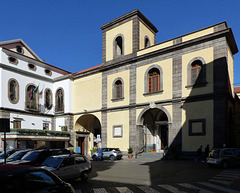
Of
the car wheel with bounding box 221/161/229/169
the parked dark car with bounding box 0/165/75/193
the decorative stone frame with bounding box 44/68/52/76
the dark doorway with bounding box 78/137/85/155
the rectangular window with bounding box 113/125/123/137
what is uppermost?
the decorative stone frame with bounding box 44/68/52/76

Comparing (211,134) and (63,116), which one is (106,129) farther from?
(211,134)

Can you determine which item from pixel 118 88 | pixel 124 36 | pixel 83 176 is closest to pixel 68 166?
pixel 83 176

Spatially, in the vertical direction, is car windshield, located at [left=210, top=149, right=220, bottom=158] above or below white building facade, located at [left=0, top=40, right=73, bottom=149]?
below

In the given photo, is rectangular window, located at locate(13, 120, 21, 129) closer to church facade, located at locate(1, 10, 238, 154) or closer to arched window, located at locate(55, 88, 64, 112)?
church facade, located at locate(1, 10, 238, 154)

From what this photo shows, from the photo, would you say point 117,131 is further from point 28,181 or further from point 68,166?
point 28,181

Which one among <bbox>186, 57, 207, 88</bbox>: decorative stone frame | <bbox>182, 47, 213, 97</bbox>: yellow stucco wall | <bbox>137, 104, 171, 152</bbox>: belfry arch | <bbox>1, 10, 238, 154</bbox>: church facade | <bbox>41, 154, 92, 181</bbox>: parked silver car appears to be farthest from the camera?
<bbox>137, 104, 171, 152</bbox>: belfry arch

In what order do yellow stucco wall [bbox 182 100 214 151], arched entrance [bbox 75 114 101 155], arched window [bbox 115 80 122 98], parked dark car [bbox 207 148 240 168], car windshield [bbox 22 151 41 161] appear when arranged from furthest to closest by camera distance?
arched entrance [bbox 75 114 101 155], arched window [bbox 115 80 122 98], yellow stucco wall [bbox 182 100 214 151], parked dark car [bbox 207 148 240 168], car windshield [bbox 22 151 41 161]

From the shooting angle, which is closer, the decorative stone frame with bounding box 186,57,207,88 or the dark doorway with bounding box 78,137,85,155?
the decorative stone frame with bounding box 186,57,207,88

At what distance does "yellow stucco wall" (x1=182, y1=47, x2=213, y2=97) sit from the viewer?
20.8m

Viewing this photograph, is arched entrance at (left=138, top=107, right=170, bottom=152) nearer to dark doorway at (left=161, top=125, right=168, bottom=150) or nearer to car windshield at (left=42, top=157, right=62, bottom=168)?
dark doorway at (left=161, top=125, right=168, bottom=150)

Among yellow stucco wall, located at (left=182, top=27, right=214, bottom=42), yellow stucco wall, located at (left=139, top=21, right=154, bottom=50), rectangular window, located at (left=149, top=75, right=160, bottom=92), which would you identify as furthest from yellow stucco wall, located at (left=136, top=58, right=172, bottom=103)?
yellow stucco wall, located at (left=139, top=21, right=154, bottom=50)

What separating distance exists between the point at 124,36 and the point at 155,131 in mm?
12113

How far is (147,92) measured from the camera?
25.0 m

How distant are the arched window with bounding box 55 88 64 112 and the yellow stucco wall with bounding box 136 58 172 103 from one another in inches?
496
